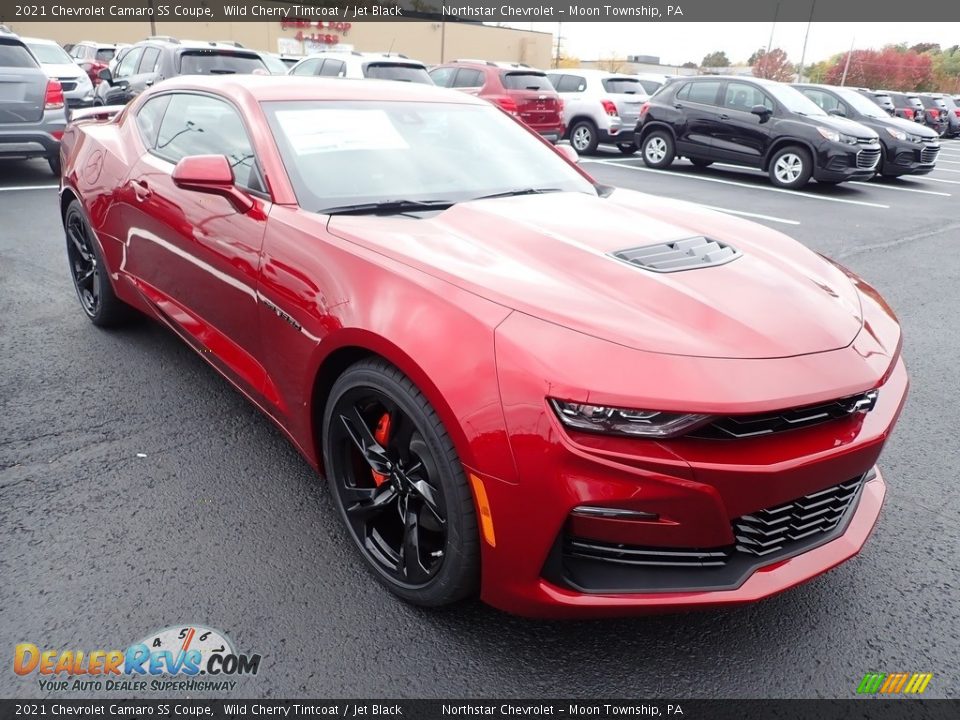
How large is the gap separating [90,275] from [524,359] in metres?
3.54

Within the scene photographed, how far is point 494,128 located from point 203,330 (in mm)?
1616

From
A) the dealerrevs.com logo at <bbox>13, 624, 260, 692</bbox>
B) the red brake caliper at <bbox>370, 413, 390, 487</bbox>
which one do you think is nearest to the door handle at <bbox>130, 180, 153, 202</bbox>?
the red brake caliper at <bbox>370, 413, 390, 487</bbox>

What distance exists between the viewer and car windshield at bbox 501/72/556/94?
12874 mm

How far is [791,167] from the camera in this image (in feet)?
36.8

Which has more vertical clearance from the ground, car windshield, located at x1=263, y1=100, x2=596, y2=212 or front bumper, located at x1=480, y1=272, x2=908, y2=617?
car windshield, located at x1=263, y1=100, x2=596, y2=212

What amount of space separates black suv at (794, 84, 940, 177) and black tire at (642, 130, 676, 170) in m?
2.50

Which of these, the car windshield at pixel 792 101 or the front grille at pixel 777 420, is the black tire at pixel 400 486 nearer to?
the front grille at pixel 777 420

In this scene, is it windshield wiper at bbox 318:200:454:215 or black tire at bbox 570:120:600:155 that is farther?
black tire at bbox 570:120:600:155

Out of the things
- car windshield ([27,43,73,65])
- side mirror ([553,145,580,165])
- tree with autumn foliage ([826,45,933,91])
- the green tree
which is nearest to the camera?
side mirror ([553,145,580,165])

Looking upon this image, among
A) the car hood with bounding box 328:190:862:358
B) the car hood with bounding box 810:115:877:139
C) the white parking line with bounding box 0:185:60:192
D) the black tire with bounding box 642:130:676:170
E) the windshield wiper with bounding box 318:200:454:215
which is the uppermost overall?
the windshield wiper with bounding box 318:200:454:215

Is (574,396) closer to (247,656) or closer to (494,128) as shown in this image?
(247,656)

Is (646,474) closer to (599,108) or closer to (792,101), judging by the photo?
(792,101)

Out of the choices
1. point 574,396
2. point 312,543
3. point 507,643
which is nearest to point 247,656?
point 312,543

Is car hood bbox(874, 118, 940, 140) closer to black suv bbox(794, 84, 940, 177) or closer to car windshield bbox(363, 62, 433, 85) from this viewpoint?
black suv bbox(794, 84, 940, 177)
